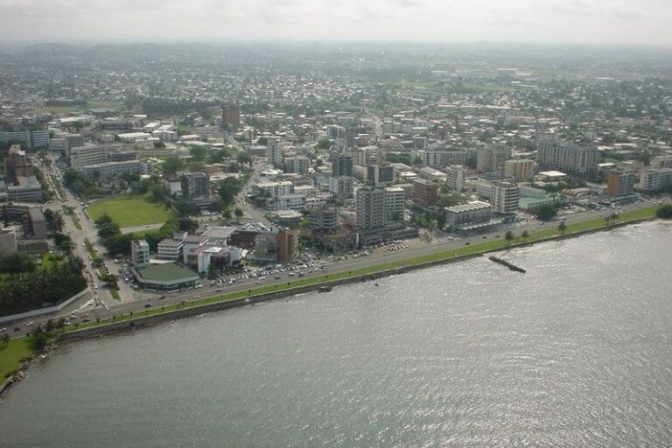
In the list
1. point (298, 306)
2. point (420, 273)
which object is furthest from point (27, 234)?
point (420, 273)

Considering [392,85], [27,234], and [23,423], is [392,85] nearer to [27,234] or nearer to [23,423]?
[27,234]

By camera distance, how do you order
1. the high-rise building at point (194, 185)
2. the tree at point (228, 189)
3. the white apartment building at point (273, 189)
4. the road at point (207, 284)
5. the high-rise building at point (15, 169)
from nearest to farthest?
the road at point (207, 284), the high-rise building at point (194, 185), the tree at point (228, 189), the white apartment building at point (273, 189), the high-rise building at point (15, 169)

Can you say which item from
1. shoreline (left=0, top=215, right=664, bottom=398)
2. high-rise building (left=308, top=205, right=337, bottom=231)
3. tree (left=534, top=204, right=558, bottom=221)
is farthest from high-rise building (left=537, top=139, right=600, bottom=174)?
high-rise building (left=308, top=205, right=337, bottom=231)

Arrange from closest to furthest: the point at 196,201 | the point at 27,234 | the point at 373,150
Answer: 1. the point at 27,234
2. the point at 196,201
3. the point at 373,150

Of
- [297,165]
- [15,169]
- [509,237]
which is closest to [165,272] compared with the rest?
[509,237]

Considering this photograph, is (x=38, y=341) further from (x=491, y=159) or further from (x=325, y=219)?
(x=491, y=159)

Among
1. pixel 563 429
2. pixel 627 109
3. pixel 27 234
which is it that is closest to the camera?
pixel 563 429

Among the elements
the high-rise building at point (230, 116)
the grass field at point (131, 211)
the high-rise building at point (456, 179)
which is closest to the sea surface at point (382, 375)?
the grass field at point (131, 211)

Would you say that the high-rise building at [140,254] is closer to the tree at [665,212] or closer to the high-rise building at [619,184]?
the tree at [665,212]
